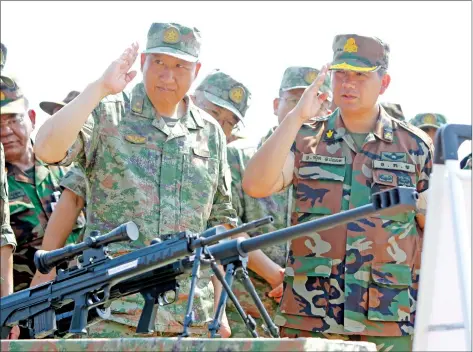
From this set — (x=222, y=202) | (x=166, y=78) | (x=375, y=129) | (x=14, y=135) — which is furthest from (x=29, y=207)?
(x=375, y=129)

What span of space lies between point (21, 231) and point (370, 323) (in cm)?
284

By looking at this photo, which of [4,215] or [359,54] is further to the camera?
[4,215]

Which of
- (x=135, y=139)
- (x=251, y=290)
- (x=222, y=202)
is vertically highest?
(x=135, y=139)

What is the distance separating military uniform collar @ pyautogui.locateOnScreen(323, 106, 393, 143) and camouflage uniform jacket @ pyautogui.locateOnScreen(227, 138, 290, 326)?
1.55 meters

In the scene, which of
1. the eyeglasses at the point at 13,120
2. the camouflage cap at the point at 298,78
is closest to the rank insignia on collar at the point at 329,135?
the camouflage cap at the point at 298,78

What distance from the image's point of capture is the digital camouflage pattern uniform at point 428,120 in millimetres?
10289

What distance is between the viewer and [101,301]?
197 inches

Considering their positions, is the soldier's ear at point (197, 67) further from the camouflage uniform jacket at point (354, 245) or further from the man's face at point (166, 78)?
the camouflage uniform jacket at point (354, 245)

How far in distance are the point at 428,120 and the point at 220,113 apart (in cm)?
276

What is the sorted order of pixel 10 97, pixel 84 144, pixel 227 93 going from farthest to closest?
pixel 227 93
pixel 10 97
pixel 84 144

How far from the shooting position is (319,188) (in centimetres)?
614

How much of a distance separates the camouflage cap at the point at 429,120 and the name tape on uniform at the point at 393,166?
421cm

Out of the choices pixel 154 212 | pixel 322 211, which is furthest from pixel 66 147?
pixel 322 211

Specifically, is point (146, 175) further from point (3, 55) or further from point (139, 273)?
point (3, 55)
